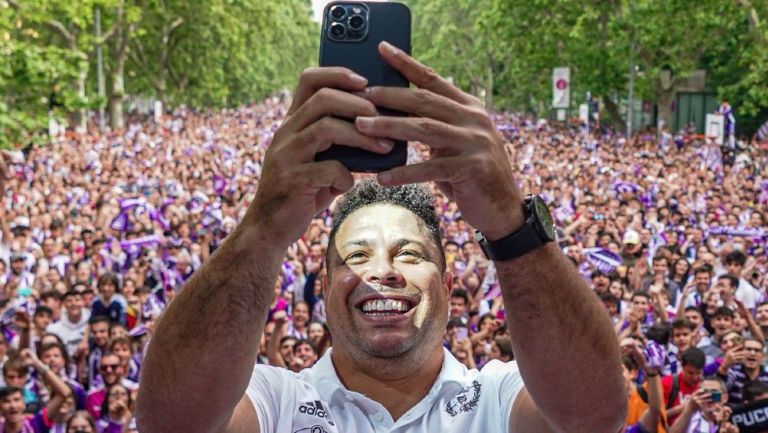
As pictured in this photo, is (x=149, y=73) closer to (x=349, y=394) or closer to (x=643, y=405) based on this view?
(x=643, y=405)

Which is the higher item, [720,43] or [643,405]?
[720,43]

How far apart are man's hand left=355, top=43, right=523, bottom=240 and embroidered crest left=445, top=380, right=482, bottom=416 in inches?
24.2

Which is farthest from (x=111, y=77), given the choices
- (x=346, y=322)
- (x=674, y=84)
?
(x=346, y=322)

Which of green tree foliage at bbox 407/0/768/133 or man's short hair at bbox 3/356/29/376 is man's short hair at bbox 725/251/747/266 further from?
green tree foliage at bbox 407/0/768/133

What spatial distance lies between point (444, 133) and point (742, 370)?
16.3ft

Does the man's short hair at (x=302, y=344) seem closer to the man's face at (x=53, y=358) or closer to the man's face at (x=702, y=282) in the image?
the man's face at (x=53, y=358)

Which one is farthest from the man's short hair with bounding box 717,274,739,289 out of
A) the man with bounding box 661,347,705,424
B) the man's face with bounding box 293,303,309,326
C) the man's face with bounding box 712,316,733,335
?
the man's face with bounding box 293,303,309,326

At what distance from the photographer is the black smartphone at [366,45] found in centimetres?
178

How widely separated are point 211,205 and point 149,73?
33.1 metres

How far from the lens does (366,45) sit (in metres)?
1.87

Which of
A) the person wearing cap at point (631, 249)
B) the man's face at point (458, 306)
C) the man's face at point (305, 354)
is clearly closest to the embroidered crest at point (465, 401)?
the man's face at point (305, 354)

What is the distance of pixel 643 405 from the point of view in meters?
5.88

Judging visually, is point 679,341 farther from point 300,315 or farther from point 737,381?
point 300,315

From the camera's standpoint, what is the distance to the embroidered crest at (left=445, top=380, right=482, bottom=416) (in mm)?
2283
